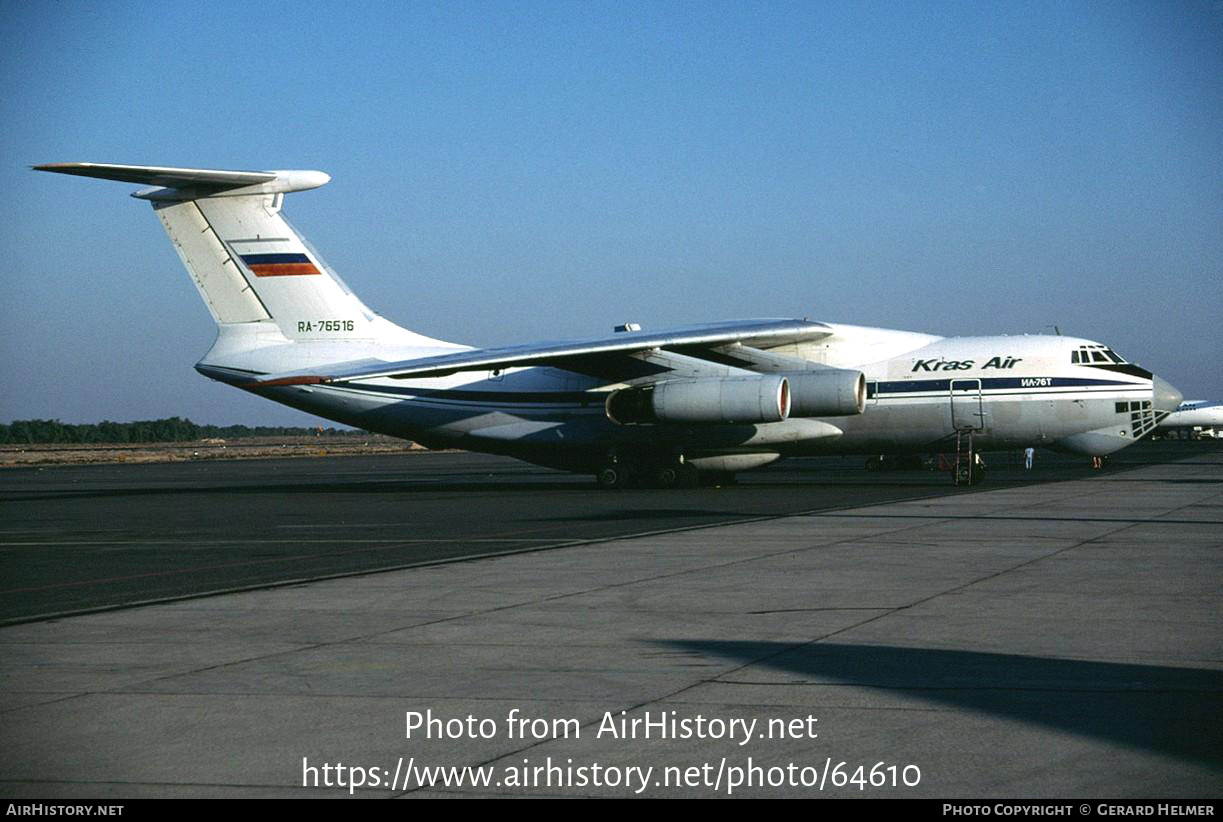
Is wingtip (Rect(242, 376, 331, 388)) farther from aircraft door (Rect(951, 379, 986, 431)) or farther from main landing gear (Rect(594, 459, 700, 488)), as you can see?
aircraft door (Rect(951, 379, 986, 431))

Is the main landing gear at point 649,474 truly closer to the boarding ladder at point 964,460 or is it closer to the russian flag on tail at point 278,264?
the boarding ladder at point 964,460

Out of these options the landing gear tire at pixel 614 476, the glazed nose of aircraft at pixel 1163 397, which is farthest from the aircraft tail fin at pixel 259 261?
the glazed nose of aircraft at pixel 1163 397

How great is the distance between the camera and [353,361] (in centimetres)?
2791

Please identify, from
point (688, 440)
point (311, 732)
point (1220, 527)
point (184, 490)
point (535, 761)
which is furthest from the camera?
point (184, 490)

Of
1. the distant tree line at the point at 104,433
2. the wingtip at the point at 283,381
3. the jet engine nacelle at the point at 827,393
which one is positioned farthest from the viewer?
the distant tree line at the point at 104,433

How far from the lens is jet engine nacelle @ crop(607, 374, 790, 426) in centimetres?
2403

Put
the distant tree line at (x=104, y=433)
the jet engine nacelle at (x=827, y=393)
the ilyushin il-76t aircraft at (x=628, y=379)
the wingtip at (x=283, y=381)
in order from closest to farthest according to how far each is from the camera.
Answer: the jet engine nacelle at (x=827, y=393), the ilyushin il-76t aircraft at (x=628, y=379), the wingtip at (x=283, y=381), the distant tree line at (x=104, y=433)

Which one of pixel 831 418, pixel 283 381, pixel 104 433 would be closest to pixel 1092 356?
pixel 831 418

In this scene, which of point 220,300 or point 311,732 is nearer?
point 311,732

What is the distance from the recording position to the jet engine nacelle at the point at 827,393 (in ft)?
78.7

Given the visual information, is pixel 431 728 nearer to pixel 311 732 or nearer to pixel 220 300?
pixel 311 732

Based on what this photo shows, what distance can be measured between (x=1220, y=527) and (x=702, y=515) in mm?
6800

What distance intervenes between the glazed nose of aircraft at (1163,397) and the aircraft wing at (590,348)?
644 centimetres
